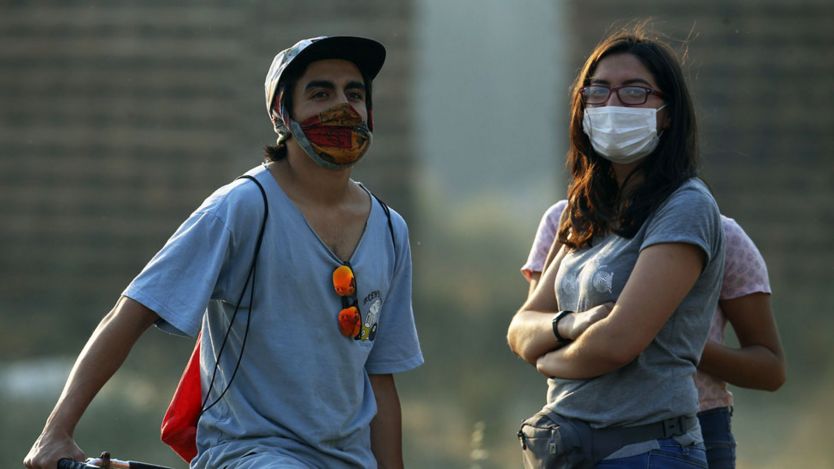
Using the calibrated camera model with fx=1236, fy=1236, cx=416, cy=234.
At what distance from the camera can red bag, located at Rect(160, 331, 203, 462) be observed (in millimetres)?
3193

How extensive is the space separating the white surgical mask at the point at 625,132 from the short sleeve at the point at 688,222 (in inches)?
6.9

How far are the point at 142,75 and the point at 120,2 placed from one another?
520 millimetres

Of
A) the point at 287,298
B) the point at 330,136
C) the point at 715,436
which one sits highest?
the point at 330,136

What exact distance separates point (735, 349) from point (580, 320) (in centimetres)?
67

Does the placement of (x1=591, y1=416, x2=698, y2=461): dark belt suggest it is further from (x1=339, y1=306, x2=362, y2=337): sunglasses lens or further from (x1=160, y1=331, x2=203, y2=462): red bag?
(x1=160, y1=331, x2=203, y2=462): red bag

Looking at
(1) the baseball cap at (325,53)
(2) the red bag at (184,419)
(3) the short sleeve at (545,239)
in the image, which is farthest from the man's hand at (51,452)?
(3) the short sleeve at (545,239)

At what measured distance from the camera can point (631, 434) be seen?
2943 millimetres

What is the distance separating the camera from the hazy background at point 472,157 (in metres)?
7.55

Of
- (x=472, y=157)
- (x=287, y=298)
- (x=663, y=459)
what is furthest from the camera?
(x=472, y=157)

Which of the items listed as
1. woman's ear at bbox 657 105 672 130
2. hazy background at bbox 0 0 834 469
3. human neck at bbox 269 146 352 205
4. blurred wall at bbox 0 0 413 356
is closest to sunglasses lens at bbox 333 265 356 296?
human neck at bbox 269 146 352 205

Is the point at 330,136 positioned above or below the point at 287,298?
above

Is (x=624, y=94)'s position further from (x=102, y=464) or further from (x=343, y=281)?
(x=102, y=464)

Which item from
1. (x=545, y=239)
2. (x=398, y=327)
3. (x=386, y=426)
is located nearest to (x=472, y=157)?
(x=545, y=239)

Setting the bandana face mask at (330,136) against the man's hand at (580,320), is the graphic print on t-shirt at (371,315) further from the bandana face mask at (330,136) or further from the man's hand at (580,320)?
the man's hand at (580,320)
